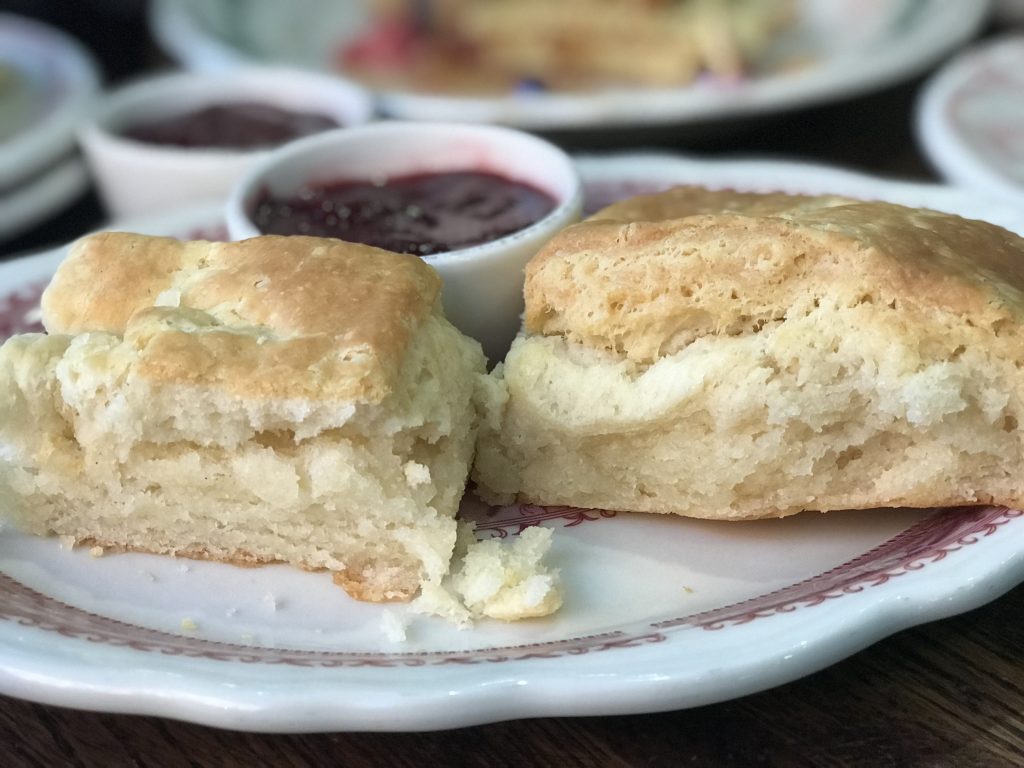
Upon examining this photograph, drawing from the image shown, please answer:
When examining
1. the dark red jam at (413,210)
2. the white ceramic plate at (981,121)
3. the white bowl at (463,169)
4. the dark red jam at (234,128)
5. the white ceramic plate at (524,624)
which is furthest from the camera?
the dark red jam at (234,128)

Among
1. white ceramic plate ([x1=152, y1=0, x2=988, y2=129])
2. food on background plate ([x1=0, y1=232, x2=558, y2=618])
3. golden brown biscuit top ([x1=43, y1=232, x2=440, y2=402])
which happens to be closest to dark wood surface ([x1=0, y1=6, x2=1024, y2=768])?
food on background plate ([x1=0, y1=232, x2=558, y2=618])

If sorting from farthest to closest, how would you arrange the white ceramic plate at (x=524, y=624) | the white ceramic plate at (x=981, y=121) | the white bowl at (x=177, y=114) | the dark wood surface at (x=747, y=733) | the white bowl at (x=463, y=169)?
the white bowl at (x=177, y=114)
the white ceramic plate at (x=981, y=121)
the white bowl at (x=463, y=169)
the dark wood surface at (x=747, y=733)
the white ceramic plate at (x=524, y=624)

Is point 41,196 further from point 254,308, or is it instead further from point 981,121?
point 981,121

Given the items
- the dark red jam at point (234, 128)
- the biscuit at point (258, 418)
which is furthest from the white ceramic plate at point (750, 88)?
the biscuit at point (258, 418)

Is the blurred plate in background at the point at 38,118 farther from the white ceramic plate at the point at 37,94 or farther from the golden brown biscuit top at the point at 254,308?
the golden brown biscuit top at the point at 254,308

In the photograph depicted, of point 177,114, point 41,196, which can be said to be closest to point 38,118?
point 41,196

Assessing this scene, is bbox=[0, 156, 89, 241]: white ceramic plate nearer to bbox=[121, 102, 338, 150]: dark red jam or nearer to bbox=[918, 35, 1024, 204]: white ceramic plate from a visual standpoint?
bbox=[121, 102, 338, 150]: dark red jam

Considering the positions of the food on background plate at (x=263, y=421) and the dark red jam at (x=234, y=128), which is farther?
the dark red jam at (x=234, y=128)
